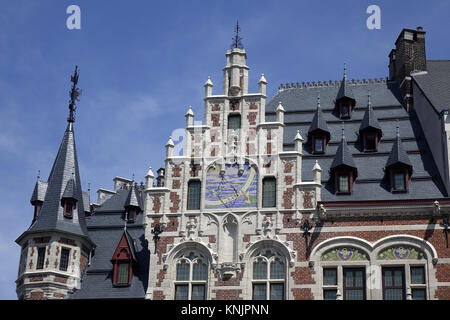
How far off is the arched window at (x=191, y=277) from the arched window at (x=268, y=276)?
7.64 ft

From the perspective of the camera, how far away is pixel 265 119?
45844 mm

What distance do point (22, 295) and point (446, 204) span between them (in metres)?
20.2

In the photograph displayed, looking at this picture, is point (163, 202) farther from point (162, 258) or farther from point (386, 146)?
point (386, 146)

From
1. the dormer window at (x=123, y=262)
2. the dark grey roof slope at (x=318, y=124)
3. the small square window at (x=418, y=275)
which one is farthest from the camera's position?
the dark grey roof slope at (x=318, y=124)

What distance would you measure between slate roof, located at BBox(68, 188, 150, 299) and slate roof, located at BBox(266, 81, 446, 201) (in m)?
8.83

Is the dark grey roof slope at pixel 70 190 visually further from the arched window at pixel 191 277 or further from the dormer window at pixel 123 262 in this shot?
the arched window at pixel 191 277

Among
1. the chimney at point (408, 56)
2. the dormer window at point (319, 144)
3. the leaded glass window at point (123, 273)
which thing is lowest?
the leaded glass window at point (123, 273)

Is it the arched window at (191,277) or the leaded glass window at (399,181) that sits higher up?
the leaded glass window at (399,181)

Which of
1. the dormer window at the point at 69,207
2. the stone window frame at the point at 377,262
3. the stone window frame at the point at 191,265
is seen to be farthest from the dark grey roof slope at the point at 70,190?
the stone window frame at the point at 377,262

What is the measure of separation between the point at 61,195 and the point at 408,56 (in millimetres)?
20737

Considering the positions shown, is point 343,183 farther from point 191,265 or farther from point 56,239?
point 56,239

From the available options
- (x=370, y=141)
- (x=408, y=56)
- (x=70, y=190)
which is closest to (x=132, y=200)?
(x=70, y=190)

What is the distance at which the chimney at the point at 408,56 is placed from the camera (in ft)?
160
